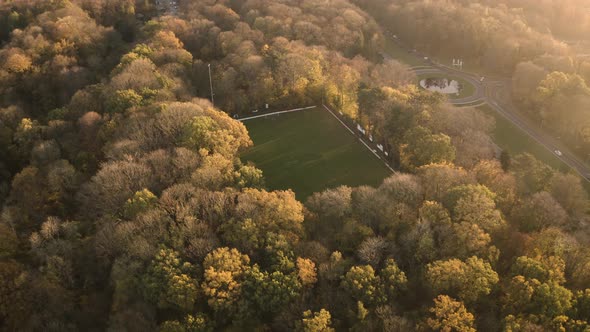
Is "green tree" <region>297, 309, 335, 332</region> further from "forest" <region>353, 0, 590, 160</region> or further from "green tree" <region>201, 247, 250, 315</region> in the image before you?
"forest" <region>353, 0, 590, 160</region>

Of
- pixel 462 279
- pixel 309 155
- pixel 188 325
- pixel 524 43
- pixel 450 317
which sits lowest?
pixel 309 155

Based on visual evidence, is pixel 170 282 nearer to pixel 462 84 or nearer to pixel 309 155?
pixel 309 155

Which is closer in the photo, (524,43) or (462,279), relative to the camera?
(462,279)

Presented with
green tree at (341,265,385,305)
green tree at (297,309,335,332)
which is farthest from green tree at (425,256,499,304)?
green tree at (297,309,335,332)

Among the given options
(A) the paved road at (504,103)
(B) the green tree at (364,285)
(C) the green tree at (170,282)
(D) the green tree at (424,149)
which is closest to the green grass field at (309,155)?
(D) the green tree at (424,149)

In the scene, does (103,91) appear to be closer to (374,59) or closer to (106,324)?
(106,324)

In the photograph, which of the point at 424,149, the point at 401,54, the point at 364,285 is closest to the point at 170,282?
the point at 364,285

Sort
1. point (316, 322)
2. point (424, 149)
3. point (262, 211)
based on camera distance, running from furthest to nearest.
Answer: point (424, 149)
point (262, 211)
point (316, 322)
